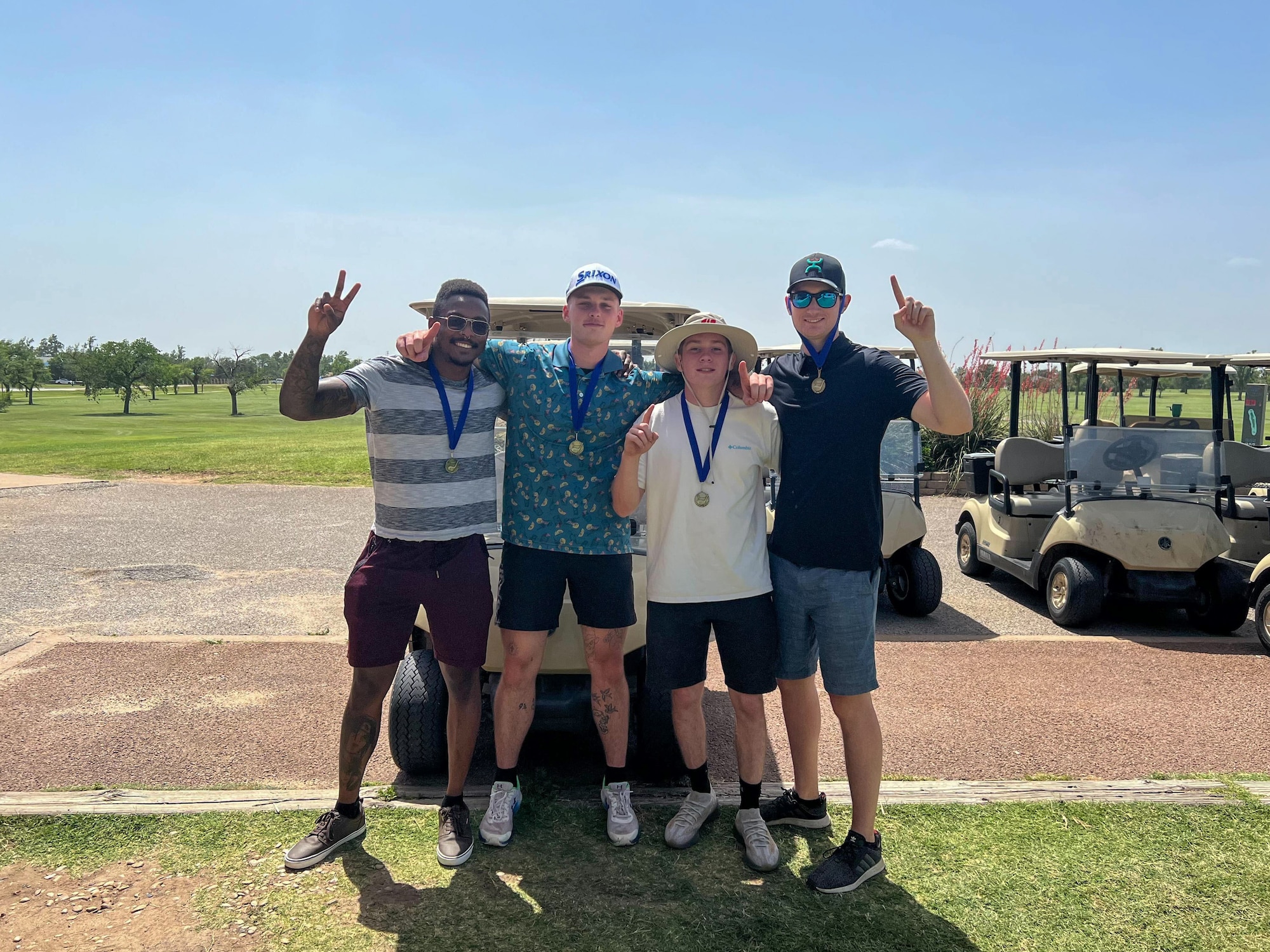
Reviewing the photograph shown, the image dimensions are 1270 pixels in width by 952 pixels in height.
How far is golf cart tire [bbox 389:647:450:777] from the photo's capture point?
377 centimetres

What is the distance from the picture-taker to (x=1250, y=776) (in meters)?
3.92

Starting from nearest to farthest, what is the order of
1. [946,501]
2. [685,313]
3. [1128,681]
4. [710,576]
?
[710,576]
[685,313]
[1128,681]
[946,501]

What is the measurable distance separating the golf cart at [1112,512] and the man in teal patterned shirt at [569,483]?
458 centimetres

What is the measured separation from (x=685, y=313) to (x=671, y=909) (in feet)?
8.63

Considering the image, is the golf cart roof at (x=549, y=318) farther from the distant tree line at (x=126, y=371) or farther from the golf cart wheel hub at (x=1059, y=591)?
the distant tree line at (x=126, y=371)

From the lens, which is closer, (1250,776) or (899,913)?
(899,913)

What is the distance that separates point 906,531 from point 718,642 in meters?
3.98

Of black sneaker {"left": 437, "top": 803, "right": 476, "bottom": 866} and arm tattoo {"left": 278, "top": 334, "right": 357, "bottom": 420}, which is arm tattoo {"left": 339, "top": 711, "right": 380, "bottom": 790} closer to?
black sneaker {"left": 437, "top": 803, "right": 476, "bottom": 866}

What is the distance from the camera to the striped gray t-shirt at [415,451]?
3.16m

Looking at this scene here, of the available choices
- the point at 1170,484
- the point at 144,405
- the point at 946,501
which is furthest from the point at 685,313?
the point at 144,405

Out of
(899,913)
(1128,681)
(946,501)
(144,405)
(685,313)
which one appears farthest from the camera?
(144,405)

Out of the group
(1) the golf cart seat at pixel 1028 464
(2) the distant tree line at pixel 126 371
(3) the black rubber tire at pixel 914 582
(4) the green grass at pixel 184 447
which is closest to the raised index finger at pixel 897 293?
(3) the black rubber tire at pixel 914 582

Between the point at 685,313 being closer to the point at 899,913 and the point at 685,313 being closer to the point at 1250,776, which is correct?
the point at 899,913

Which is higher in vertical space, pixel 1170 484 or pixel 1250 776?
pixel 1170 484
